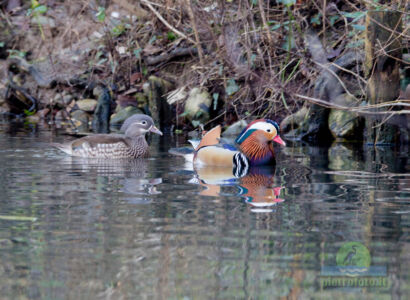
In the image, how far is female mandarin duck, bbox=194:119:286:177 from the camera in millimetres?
7344

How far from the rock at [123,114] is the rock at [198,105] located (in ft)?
4.57

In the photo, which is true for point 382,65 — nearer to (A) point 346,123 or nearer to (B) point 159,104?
(A) point 346,123

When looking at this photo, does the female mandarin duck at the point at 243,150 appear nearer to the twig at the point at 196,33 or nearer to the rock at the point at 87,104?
the twig at the point at 196,33

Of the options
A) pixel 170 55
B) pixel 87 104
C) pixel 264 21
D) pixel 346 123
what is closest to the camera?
pixel 346 123

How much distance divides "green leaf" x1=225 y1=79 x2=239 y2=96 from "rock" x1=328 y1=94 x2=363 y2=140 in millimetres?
1796

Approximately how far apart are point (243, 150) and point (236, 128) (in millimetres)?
3514

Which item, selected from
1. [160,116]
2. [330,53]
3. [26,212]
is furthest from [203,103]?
[26,212]

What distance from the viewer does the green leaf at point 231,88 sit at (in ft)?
37.8

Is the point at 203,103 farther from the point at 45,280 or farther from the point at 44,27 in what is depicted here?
the point at 45,280

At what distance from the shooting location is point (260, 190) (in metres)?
5.80

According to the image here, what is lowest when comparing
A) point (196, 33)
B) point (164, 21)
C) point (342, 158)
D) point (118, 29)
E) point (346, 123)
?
point (342, 158)

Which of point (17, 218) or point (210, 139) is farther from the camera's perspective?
point (210, 139)

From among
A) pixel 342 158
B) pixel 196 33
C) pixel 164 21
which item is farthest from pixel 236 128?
pixel 342 158
